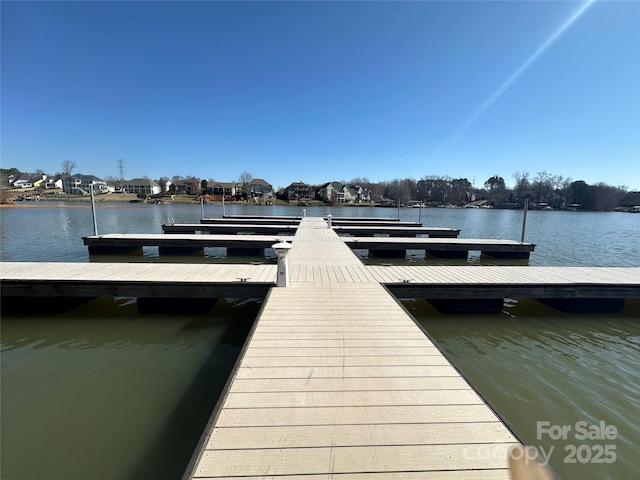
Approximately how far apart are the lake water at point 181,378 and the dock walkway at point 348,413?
0.87 metres

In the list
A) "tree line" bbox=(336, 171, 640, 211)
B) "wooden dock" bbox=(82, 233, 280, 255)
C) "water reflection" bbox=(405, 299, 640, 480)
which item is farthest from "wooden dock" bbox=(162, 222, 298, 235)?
"tree line" bbox=(336, 171, 640, 211)

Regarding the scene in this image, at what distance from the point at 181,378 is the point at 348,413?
2.71 metres

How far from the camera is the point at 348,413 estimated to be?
2271 millimetres

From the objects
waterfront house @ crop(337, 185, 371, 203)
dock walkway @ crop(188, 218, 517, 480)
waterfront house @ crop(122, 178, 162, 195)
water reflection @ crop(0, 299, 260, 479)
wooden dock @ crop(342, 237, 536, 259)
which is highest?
waterfront house @ crop(122, 178, 162, 195)

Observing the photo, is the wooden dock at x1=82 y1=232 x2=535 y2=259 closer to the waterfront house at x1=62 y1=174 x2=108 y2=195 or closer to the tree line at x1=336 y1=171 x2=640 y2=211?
the tree line at x1=336 y1=171 x2=640 y2=211

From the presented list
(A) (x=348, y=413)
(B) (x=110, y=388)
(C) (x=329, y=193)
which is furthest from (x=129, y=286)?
(C) (x=329, y=193)

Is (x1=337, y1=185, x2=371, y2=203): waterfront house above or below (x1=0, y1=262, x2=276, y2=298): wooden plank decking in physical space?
above

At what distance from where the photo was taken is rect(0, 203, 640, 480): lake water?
9.04 ft

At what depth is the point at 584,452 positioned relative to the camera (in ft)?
9.42

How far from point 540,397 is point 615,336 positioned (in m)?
3.25

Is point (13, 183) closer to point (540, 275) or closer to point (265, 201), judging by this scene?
point (265, 201)

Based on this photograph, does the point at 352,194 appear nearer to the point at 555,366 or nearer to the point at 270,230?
the point at 270,230

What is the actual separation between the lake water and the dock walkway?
2.87 ft

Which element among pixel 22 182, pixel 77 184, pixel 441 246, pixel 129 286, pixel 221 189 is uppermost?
pixel 22 182
